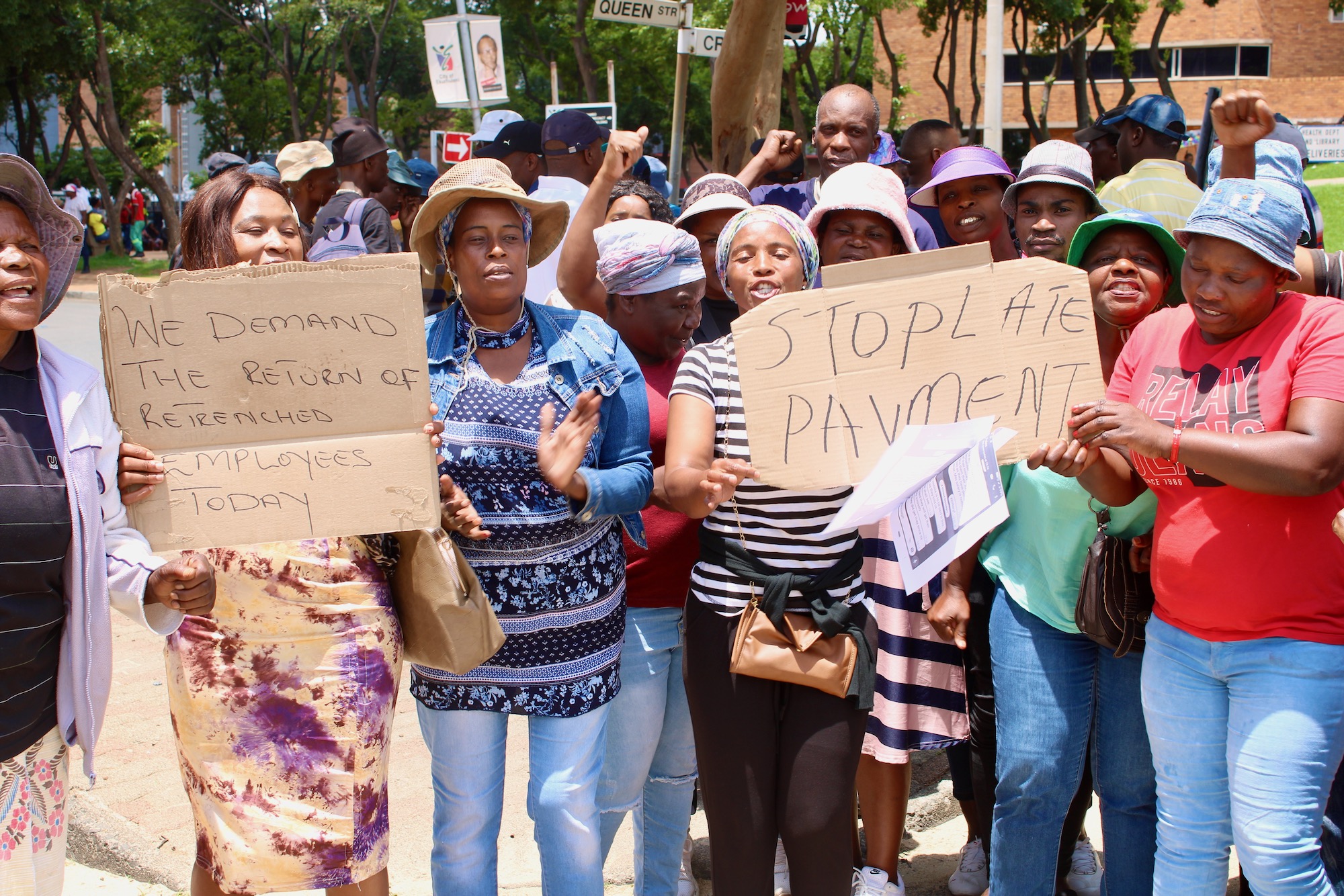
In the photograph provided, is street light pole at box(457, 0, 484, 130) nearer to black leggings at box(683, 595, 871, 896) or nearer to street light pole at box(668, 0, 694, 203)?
street light pole at box(668, 0, 694, 203)

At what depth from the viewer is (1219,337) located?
8.77ft

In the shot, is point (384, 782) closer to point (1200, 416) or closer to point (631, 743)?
point (631, 743)

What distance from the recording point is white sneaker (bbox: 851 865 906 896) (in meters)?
3.52

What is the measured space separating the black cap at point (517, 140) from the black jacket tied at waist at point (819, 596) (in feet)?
13.6

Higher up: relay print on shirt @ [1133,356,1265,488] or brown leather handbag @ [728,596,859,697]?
relay print on shirt @ [1133,356,1265,488]

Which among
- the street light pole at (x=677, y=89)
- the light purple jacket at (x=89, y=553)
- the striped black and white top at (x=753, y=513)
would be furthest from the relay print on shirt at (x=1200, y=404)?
the street light pole at (x=677, y=89)

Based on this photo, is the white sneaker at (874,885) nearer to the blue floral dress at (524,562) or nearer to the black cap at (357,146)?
the blue floral dress at (524,562)

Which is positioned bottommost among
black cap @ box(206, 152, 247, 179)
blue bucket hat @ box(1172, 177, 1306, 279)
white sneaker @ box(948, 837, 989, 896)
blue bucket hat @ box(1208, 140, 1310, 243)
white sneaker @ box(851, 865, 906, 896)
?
white sneaker @ box(948, 837, 989, 896)

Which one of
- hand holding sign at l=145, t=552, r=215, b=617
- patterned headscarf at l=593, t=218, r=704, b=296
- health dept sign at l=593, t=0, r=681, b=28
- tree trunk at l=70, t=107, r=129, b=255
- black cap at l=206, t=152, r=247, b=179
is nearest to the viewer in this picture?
hand holding sign at l=145, t=552, r=215, b=617

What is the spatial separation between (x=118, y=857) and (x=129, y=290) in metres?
2.26

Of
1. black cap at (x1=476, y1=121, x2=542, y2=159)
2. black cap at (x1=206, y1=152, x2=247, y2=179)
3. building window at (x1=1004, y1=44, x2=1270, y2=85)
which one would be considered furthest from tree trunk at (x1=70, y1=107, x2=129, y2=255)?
building window at (x1=1004, y1=44, x2=1270, y2=85)

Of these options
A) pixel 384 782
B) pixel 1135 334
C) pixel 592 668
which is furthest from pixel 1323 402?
pixel 384 782

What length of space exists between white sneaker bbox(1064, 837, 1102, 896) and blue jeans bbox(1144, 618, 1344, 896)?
3.14 ft

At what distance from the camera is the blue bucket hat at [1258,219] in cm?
254
